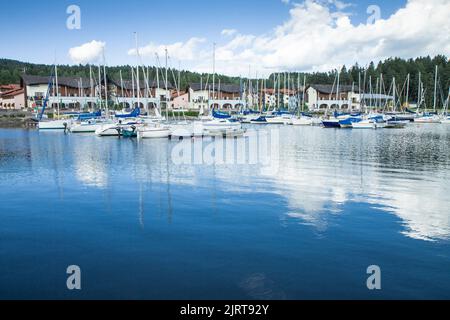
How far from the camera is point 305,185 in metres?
22.8

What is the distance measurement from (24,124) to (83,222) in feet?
278

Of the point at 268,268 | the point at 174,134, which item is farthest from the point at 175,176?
the point at 174,134

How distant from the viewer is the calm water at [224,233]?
1041 centimetres

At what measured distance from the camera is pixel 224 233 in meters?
14.5

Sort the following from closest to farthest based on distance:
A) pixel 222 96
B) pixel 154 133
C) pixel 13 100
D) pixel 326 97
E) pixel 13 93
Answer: pixel 154 133
pixel 13 100
pixel 13 93
pixel 222 96
pixel 326 97

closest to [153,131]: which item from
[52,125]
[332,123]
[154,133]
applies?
[154,133]

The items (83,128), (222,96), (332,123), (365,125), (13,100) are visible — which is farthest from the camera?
(222,96)

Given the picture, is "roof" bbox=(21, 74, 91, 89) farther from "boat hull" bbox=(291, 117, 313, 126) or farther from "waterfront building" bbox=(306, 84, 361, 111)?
"waterfront building" bbox=(306, 84, 361, 111)

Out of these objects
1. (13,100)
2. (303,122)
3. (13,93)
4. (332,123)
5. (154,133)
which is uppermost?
(13,93)

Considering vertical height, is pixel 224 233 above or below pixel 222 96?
below

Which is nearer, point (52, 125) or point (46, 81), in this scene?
point (52, 125)

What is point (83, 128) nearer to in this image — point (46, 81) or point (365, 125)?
point (365, 125)

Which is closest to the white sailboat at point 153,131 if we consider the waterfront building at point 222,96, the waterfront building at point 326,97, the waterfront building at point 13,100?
the waterfront building at point 13,100
